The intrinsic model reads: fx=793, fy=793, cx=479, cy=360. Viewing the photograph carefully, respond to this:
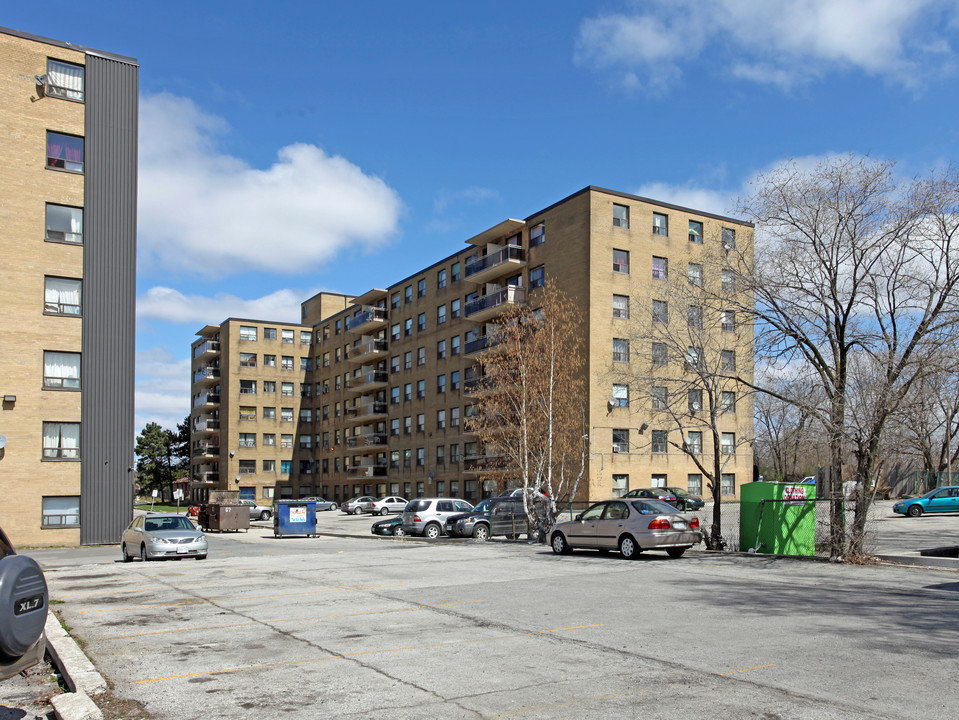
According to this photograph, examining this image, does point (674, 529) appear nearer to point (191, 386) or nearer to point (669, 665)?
point (669, 665)

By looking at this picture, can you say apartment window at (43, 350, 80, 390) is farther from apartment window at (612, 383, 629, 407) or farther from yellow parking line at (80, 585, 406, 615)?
apartment window at (612, 383, 629, 407)

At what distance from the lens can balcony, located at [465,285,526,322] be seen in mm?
50156

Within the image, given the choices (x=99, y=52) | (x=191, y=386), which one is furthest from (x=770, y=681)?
(x=191, y=386)

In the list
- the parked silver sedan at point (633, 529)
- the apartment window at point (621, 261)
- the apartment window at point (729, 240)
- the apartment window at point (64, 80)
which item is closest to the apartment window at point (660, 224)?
the apartment window at point (621, 261)

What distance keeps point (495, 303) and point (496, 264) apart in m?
2.58

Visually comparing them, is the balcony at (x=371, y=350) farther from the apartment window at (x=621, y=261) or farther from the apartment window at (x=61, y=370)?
the apartment window at (x=61, y=370)

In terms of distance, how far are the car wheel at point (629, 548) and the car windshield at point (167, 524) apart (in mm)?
12940

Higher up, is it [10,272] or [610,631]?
[10,272]

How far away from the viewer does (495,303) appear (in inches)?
2042

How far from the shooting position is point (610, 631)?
10078mm

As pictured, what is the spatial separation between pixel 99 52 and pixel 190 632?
32882 mm

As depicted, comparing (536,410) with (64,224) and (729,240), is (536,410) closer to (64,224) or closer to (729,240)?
(729,240)

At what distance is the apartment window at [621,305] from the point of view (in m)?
47.0

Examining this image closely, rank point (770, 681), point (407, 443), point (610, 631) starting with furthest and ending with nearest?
point (407, 443)
point (610, 631)
point (770, 681)
